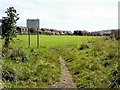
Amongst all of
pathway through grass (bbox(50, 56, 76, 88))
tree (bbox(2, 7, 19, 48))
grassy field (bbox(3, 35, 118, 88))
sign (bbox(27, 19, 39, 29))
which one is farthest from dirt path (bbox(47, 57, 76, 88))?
sign (bbox(27, 19, 39, 29))

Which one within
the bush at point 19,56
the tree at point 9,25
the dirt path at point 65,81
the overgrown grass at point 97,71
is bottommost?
the dirt path at point 65,81

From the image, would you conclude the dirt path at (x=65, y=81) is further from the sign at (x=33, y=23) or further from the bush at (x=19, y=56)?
the sign at (x=33, y=23)

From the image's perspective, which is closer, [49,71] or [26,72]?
[26,72]

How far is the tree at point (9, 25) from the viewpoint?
2805cm

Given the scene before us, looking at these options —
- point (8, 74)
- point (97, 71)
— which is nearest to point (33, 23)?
point (97, 71)

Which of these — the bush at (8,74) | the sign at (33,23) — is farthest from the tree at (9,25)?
the bush at (8,74)

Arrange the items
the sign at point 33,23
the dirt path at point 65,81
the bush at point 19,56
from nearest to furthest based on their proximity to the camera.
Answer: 1. the dirt path at point 65,81
2. the bush at point 19,56
3. the sign at point 33,23

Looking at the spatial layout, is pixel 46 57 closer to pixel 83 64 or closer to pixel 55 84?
pixel 83 64

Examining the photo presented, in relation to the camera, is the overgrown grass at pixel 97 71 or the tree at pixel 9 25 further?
the tree at pixel 9 25

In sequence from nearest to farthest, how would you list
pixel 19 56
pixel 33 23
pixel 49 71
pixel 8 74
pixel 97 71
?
pixel 8 74 → pixel 97 71 → pixel 49 71 → pixel 19 56 → pixel 33 23

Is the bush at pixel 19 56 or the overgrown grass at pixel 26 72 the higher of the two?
the bush at pixel 19 56

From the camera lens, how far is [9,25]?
28203 mm

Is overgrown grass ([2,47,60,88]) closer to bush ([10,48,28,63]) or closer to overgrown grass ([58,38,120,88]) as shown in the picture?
bush ([10,48,28,63])

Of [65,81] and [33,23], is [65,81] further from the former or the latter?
[33,23]
